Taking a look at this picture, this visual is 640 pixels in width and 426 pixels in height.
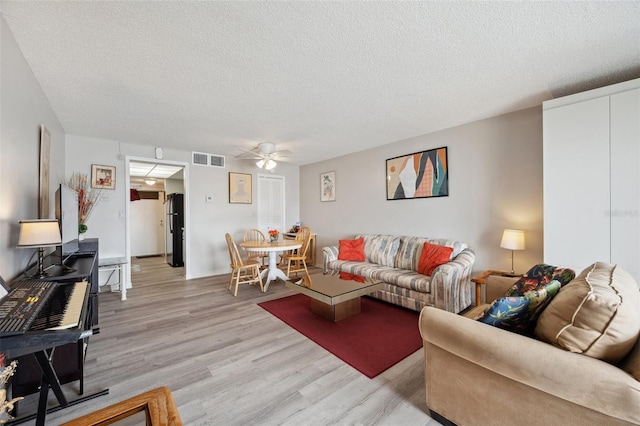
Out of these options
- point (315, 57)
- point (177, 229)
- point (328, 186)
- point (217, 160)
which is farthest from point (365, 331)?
point (177, 229)

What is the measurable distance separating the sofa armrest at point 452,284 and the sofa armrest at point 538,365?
62.1 inches

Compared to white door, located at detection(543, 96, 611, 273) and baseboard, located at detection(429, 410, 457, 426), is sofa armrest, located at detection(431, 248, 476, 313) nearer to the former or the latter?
white door, located at detection(543, 96, 611, 273)

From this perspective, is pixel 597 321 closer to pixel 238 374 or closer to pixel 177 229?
pixel 238 374

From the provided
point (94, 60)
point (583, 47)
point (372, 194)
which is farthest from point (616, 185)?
point (94, 60)

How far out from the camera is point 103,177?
431 cm

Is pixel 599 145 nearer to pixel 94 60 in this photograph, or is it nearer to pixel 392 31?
pixel 392 31

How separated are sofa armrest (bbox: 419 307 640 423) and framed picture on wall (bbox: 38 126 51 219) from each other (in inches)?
138

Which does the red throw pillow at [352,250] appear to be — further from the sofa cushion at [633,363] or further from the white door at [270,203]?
the sofa cushion at [633,363]

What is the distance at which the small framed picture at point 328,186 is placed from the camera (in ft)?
18.8

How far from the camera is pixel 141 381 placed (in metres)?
1.96

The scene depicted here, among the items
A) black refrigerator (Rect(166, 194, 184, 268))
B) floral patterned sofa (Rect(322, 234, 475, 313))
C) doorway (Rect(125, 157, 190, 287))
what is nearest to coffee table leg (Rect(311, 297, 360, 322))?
floral patterned sofa (Rect(322, 234, 475, 313))

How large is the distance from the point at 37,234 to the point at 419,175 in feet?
14.1

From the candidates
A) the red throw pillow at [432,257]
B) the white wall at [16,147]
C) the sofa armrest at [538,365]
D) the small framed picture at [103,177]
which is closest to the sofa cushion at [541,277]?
the sofa armrest at [538,365]

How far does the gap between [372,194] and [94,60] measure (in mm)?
4053
